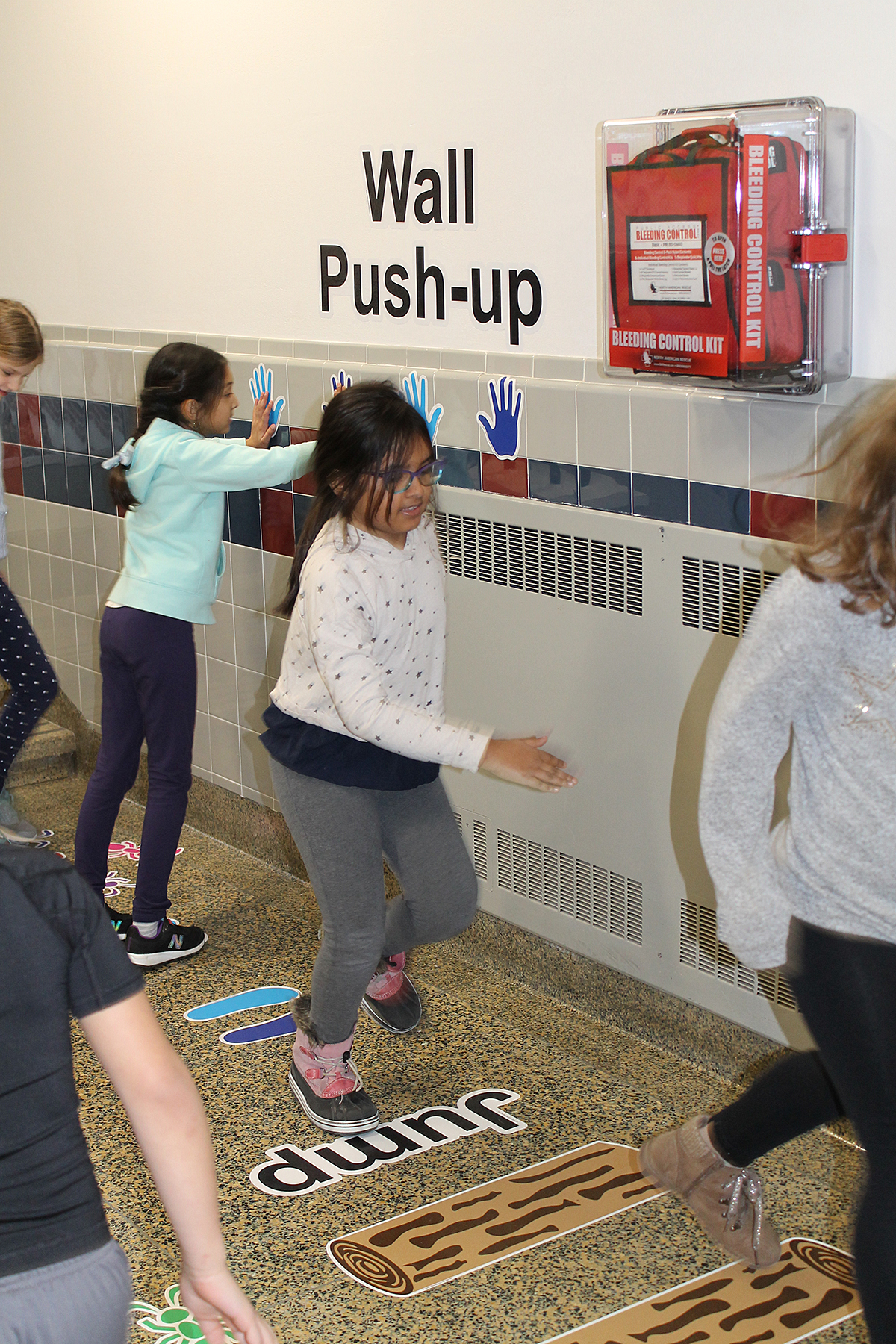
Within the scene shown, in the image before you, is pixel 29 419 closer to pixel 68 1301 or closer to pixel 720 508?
pixel 720 508

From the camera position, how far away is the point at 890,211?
232cm

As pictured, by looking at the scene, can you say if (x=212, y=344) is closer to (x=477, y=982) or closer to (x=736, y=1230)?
(x=477, y=982)

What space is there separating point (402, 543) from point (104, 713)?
131cm

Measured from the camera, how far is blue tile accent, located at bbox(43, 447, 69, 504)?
16.2 ft

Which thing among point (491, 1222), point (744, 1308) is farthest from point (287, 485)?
point (744, 1308)

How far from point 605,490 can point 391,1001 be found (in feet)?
4.07

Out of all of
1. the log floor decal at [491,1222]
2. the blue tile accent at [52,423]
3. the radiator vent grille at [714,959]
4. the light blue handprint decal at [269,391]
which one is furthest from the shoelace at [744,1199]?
the blue tile accent at [52,423]

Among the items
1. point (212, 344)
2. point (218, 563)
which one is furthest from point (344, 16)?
point (218, 563)

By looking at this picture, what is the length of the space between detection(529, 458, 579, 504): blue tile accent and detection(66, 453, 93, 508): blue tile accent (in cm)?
222

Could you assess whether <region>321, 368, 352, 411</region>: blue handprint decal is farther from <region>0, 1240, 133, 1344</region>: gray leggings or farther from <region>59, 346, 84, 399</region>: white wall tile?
<region>0, 1240, 133, 1344</region>: gray leggings

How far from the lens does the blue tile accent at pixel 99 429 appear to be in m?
4.59

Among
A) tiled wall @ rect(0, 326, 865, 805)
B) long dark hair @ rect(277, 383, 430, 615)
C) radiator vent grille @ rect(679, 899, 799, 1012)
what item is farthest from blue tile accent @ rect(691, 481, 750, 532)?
radiator vent grille @ rect(679, 899, 799, 1012)

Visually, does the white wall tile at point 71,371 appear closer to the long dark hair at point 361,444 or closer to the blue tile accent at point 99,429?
the blue tile accent at point 99,429

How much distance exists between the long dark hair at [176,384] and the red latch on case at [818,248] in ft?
5.24
